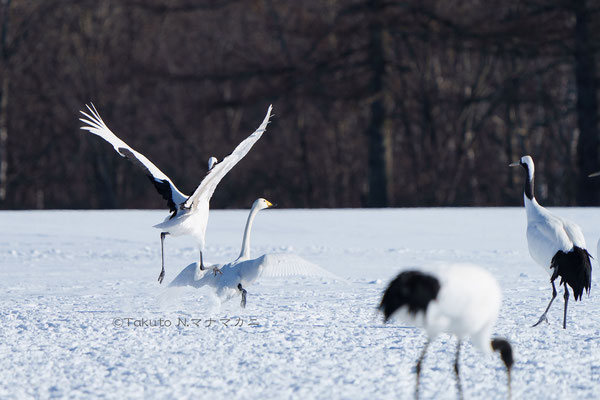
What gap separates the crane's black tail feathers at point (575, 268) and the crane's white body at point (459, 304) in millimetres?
2180

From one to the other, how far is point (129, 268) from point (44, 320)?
3765 millimetres

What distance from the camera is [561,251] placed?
7223 millimetres

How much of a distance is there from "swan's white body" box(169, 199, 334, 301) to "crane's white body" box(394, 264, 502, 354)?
6.71ft

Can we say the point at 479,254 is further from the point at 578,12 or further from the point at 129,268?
the point at 578,12

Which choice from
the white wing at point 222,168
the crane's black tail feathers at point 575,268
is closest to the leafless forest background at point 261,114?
the white wing at point 222,168

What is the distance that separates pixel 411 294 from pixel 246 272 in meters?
2.57

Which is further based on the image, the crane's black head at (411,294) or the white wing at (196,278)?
the white wing at (196,278)

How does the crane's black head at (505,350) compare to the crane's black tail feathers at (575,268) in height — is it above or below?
below

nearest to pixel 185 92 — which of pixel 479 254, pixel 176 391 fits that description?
pixel 479 254

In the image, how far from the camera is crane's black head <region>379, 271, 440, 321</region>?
15.8 feet

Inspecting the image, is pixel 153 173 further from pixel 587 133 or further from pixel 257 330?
pixel 587 133

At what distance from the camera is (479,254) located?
12812mm

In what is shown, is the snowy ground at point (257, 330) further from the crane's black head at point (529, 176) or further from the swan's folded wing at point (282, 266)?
the crane's black head at point (529, 176)

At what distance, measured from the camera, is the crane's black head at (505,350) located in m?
5.15
